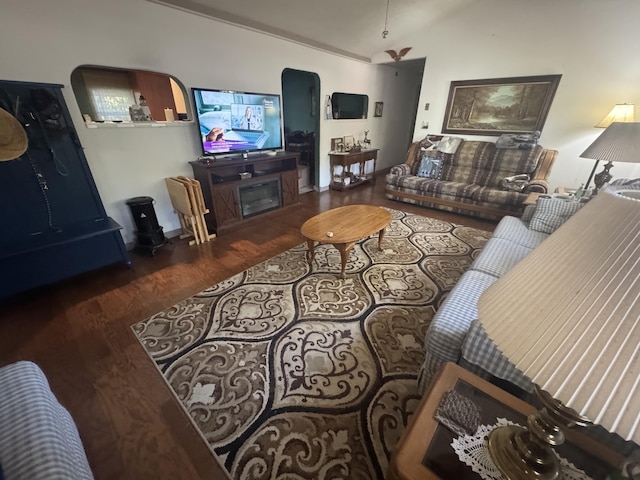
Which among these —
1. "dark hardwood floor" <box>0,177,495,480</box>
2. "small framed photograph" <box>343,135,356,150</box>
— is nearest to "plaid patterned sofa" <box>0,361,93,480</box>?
"dark hardwood floor" <box>0,177,495,480</box>

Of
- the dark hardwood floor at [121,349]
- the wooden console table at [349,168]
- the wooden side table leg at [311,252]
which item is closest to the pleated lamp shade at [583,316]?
the dark hardwood floor at [121,349]

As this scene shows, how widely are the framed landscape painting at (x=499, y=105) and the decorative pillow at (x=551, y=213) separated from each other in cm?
244

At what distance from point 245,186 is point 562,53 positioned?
4.54 meters

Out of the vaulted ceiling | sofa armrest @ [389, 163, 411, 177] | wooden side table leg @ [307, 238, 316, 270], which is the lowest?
wooden side table leg @ [307, 238, 316, 270]

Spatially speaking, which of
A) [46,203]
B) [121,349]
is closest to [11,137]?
[46,203]

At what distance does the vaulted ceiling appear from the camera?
2809 mm

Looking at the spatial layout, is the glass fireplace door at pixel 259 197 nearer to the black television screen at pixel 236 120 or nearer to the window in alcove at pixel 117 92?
the black television screen at pixel 236 120

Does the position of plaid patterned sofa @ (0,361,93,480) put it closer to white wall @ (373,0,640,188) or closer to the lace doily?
the lace doily

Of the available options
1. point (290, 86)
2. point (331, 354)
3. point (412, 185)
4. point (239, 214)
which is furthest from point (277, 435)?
point (290, 86)

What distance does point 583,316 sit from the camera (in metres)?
0.35

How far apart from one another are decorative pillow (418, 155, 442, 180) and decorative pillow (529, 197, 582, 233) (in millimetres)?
2048

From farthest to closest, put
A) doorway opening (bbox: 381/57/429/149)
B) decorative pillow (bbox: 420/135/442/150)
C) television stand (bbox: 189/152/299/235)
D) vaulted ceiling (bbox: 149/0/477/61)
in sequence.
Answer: doorway opening (bbox: 381/57/429/149) → decorative pillow (bbox: 420/135/442/150) → television stand (bbox: 189/152/299/235) → vaulted ceiling (bbox: 149/0/477/61)

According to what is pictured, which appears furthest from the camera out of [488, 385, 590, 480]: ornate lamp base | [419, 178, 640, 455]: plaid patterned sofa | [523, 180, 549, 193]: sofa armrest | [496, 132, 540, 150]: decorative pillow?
[496, 132, 540, 150]: decorative pillow

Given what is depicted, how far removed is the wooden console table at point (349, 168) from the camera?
4.66m
